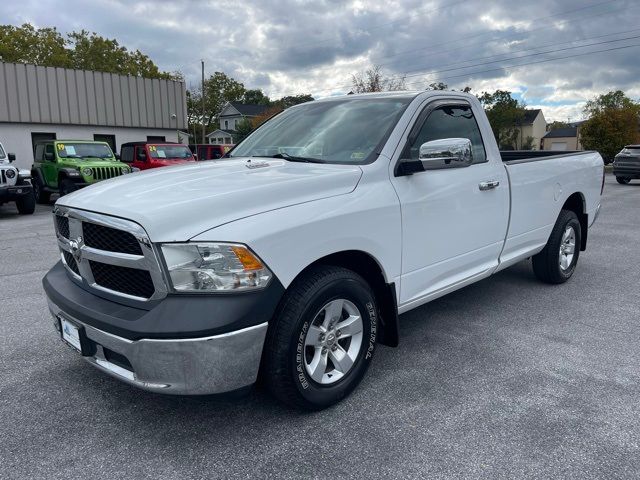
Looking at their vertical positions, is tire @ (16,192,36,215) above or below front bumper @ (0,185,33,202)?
below

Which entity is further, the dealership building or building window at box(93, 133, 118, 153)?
building window at box(93, 133, 118, 153)

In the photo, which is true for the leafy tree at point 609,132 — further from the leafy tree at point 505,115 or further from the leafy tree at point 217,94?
the leafy tree at point 217,94

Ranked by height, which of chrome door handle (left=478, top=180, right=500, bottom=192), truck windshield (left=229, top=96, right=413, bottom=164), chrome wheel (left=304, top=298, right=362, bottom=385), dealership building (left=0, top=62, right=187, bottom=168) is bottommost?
chrome wheel (left=304, top=298, right=362, bottom=385)

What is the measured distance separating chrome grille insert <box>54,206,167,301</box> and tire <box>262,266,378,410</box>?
63 centimetres

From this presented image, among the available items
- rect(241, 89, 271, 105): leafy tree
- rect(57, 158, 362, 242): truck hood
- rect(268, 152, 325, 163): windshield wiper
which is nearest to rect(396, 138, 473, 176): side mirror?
rect(57, 158, 362, 242): truck hood

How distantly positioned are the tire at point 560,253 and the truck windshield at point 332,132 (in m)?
2.55

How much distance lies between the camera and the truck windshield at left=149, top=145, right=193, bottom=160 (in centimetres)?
1571

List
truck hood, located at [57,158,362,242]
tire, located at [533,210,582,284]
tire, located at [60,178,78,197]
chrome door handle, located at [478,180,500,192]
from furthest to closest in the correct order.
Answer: tire, located at [60,178,78,197] → tire, located at [533,210,582,284] → chrome door handle, located at [478,180,500,192] → truck hood, located at [57,158,362,242]

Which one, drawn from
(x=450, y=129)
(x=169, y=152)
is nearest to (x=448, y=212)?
(x=450, y=129)

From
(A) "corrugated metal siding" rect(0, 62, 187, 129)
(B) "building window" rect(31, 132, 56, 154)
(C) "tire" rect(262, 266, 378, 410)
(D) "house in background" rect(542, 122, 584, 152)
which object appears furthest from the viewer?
(D) "house in background" rect(542, 122, 584, 152)

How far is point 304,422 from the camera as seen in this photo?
2.82 m

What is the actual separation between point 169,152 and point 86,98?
355 inches

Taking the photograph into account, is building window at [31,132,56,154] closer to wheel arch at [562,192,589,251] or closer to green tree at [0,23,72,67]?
wheel arch at [562,192,589,251]

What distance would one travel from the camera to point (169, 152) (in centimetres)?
1599
